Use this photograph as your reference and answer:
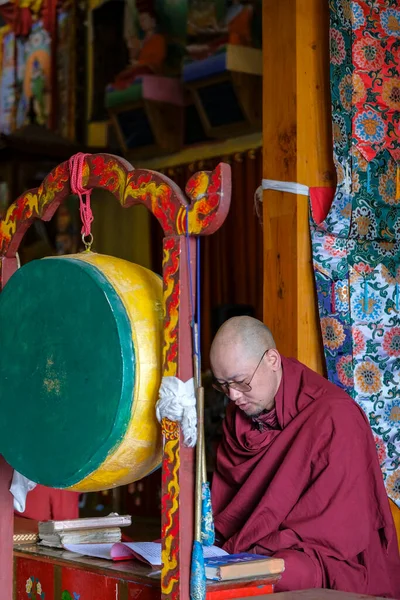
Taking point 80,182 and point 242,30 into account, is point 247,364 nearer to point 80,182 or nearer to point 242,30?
point 80,182

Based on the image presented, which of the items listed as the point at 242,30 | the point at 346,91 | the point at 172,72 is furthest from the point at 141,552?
the point at 172,72

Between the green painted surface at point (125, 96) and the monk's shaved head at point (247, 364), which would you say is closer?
the monk's shaved head at point (247, 364)

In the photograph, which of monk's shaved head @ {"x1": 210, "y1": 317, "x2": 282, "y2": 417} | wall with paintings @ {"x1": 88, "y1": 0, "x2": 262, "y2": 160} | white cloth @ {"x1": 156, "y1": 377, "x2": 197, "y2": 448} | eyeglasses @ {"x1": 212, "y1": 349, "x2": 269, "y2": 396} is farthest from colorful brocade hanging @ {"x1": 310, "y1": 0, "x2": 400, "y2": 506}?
wall with paintings @ {"x1": 88, "y1": 0, "x2": 262, "y2": 160}

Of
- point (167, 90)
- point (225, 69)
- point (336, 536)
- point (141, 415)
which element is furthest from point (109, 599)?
point (167, 90)

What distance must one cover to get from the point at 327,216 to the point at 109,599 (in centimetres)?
171

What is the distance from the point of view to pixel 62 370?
242 centimetres

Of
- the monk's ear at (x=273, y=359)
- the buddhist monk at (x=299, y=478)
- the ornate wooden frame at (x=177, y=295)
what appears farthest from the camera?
the monk's ear at (x=273, y=359)

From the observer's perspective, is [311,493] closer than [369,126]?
Yes

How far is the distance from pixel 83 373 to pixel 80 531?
2.35 feet

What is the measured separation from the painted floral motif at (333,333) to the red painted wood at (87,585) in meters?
1.41

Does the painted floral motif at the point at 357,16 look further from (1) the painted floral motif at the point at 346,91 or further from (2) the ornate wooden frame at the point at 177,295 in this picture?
(2) the ornate wooden frame at the point at 177,295

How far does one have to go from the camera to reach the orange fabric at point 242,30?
611cm

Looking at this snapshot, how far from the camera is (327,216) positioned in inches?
141

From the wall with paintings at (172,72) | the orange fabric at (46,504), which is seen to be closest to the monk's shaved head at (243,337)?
the orange fabric at (46,504)
